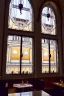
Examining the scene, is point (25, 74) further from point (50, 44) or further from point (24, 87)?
point (50, 44)

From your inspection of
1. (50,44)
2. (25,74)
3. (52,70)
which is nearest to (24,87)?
(25,74)

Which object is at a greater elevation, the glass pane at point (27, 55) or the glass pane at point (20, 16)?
the glass pane at point (20, 16)

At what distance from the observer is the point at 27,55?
20.6ft

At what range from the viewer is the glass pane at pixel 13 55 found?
5.83m

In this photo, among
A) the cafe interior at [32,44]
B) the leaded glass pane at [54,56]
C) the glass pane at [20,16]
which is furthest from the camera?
the leaded glass pane at [54,56]

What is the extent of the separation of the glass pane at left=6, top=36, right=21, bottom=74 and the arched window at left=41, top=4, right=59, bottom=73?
1.14 meters

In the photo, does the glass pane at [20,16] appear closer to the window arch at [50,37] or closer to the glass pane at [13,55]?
the glass pane at [13,55]

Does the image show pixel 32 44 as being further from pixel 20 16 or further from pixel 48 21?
pixel 48 21

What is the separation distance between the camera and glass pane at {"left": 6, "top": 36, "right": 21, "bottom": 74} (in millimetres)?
5834

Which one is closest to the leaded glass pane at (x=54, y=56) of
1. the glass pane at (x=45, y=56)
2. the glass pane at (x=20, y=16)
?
the glass pane at (x=45, y=56)

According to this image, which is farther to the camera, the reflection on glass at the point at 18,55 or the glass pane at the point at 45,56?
the glass pane at the point at 45,56

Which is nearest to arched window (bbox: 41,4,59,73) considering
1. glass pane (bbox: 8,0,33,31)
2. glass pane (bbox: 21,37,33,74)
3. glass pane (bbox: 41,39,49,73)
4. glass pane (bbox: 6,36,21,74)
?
glass pane (bbox: 41,39,49,73)

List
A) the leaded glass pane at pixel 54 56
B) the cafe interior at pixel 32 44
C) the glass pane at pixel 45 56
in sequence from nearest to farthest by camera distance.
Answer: the cafe interior at pixel 32 44 → the glass pane at pixel 45 56 → the leaded glass pane at pixel 54 56

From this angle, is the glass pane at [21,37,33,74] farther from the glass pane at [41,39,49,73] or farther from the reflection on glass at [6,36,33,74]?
the glass pane at [41,39,49,73]
